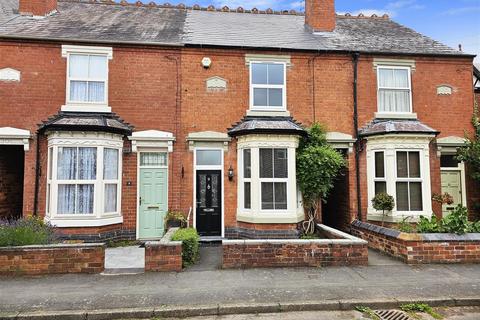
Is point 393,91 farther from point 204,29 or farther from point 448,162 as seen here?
point 204,29

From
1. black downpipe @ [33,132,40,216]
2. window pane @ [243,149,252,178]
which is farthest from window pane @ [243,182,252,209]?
black downpipe @ [33,132,40,216]

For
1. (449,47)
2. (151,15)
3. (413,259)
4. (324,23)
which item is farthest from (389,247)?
(151,15)

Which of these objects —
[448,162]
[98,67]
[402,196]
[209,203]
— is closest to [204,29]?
[98,67]

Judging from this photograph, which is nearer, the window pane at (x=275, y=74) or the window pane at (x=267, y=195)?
the window pane at (x=267, y=195)

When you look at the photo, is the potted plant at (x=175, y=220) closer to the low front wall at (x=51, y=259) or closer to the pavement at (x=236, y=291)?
the pavement at (x=236, y=291)

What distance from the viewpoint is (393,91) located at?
11.1 metres

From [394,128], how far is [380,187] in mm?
1961

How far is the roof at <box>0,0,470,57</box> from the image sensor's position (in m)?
10.5

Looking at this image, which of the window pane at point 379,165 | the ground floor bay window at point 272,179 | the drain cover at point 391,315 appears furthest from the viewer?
the window pane at point 379,165

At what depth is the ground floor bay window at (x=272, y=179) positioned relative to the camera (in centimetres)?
952

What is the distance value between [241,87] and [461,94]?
7993mm

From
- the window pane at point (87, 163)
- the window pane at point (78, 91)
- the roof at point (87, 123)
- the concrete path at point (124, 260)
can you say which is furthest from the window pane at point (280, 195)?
the window pane at point (78, 91)

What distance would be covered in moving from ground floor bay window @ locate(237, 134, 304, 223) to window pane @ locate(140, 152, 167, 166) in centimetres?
288

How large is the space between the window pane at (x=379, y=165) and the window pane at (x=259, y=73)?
4532mm
